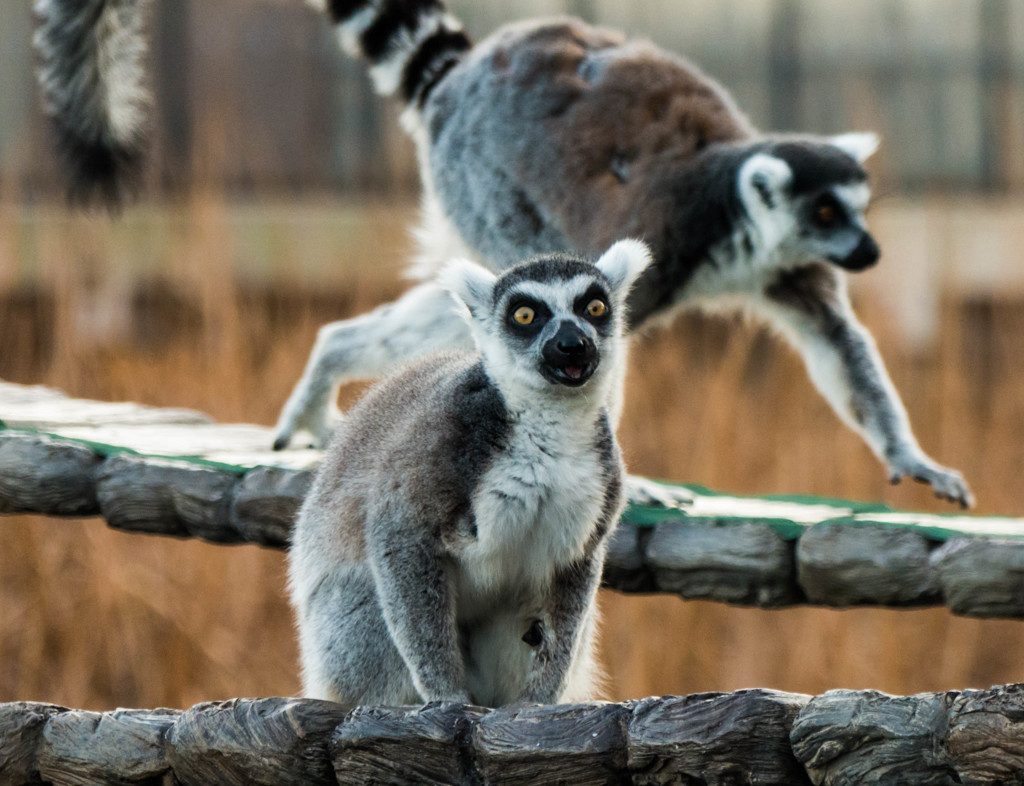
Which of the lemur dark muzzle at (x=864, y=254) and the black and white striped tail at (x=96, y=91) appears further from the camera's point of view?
the black and white striped tail at (x=96, y=91)

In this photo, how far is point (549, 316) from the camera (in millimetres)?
2242

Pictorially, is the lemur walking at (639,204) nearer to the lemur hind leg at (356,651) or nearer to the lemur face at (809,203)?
the lemur face at (809,203)

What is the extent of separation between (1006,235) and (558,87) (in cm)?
409

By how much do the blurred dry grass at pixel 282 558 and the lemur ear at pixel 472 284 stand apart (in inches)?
108

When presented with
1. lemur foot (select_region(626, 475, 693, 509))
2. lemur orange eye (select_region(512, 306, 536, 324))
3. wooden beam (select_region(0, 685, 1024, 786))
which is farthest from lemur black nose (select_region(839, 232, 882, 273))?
wooden beam (select_region(0, 685, 1024, 786))

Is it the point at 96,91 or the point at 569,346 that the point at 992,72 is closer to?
the point at 96,91

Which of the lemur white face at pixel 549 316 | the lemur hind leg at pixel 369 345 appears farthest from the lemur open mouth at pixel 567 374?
the lemur hind leg at pixel 369 345

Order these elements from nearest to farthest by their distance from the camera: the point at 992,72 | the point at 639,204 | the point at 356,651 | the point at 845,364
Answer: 1. the point at 356,651
2. the point at 639,204
3. the point at 845,364
4. the point at 992,72

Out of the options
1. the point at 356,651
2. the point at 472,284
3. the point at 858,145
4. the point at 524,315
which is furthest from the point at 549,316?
the point at 858,145

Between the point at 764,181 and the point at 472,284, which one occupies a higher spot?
the point at 764,181

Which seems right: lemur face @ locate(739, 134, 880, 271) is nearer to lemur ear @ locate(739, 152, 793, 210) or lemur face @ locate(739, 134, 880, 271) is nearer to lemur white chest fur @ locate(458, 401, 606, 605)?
lemur ear @ locate(739, 152, 793, 210)

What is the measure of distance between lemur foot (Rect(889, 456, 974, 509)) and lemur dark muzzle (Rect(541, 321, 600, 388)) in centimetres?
175

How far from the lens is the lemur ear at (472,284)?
7.77ft

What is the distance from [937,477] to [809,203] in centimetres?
83
